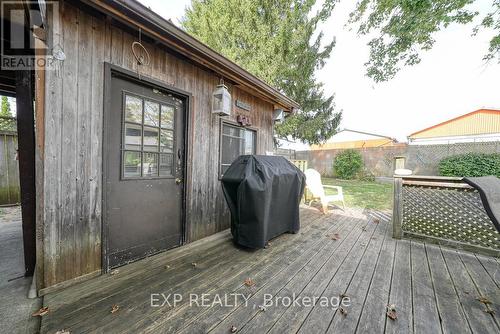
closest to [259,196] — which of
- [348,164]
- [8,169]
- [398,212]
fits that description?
[398,212]

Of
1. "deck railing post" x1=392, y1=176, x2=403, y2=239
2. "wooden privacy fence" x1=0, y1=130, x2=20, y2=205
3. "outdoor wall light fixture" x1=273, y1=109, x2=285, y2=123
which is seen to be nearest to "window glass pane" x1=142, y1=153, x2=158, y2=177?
"outdoor wall light fixture" x1=273, y1=109, x2=285, y2=123

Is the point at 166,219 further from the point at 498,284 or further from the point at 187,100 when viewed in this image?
the point at 498,284

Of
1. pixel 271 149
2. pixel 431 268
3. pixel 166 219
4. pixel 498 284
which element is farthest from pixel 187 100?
pixel 498 284

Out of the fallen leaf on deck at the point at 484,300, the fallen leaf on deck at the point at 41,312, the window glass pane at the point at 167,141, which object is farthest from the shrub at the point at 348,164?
the fallen leaf on deck at the point at 41,312

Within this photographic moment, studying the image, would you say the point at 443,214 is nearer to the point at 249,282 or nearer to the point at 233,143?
the point at 249,282

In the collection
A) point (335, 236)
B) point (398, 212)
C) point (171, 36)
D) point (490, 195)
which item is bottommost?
point (335, 236)

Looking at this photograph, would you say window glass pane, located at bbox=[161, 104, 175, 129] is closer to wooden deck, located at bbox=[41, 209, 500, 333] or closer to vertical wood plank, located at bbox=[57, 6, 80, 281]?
vertical wood plank, located at bbox=[57, 6, 80, 281]

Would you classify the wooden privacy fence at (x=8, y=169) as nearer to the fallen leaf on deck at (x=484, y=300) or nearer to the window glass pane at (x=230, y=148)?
the window glass pane at (x=230, y=148)

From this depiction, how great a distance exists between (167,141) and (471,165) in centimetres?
1020

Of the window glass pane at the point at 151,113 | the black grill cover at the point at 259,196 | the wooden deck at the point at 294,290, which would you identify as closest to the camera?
the wooden deck at the point at 294,290

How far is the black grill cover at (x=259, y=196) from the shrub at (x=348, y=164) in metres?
8.98

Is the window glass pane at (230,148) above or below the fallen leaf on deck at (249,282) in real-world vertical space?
above

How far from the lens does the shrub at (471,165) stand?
21.9 feet

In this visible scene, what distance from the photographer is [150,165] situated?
2287 mm
